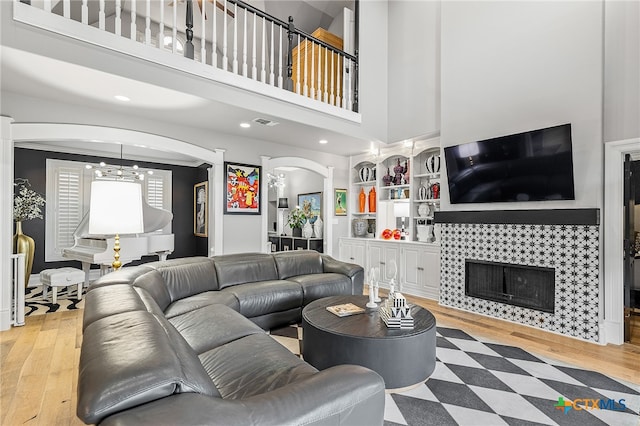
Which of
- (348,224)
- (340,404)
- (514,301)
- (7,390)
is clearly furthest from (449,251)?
(7,390)

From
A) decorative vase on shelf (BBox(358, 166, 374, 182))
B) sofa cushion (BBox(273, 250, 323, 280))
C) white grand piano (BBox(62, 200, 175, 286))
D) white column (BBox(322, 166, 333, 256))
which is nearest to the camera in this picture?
sofa cushion (BBox(273, 250, 323, 280))

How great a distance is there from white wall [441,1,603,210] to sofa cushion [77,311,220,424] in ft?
13.3

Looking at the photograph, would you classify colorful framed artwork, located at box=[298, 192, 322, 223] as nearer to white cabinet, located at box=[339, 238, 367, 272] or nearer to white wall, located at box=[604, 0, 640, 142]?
white cabinet, located at box=[339, 238, 367, 272]

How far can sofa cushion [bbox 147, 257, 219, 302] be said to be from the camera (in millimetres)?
3199

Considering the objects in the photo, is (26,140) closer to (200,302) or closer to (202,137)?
(202,137)

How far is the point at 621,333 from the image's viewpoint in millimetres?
3236

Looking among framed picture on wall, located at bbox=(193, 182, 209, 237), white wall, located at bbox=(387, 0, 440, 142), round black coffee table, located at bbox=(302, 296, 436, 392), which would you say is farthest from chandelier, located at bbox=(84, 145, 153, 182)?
round black coffee table, located at bbox=(302, 296, 436, 392)

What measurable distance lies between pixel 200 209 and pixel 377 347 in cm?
606

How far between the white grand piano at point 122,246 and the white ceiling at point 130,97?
1.74 m

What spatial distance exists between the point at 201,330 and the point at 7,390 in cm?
147

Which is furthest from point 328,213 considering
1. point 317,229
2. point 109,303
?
point 109,303

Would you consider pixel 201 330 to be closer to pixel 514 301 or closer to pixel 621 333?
pixel 514 301

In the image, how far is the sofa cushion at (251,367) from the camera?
153 cm

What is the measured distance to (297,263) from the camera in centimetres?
433
